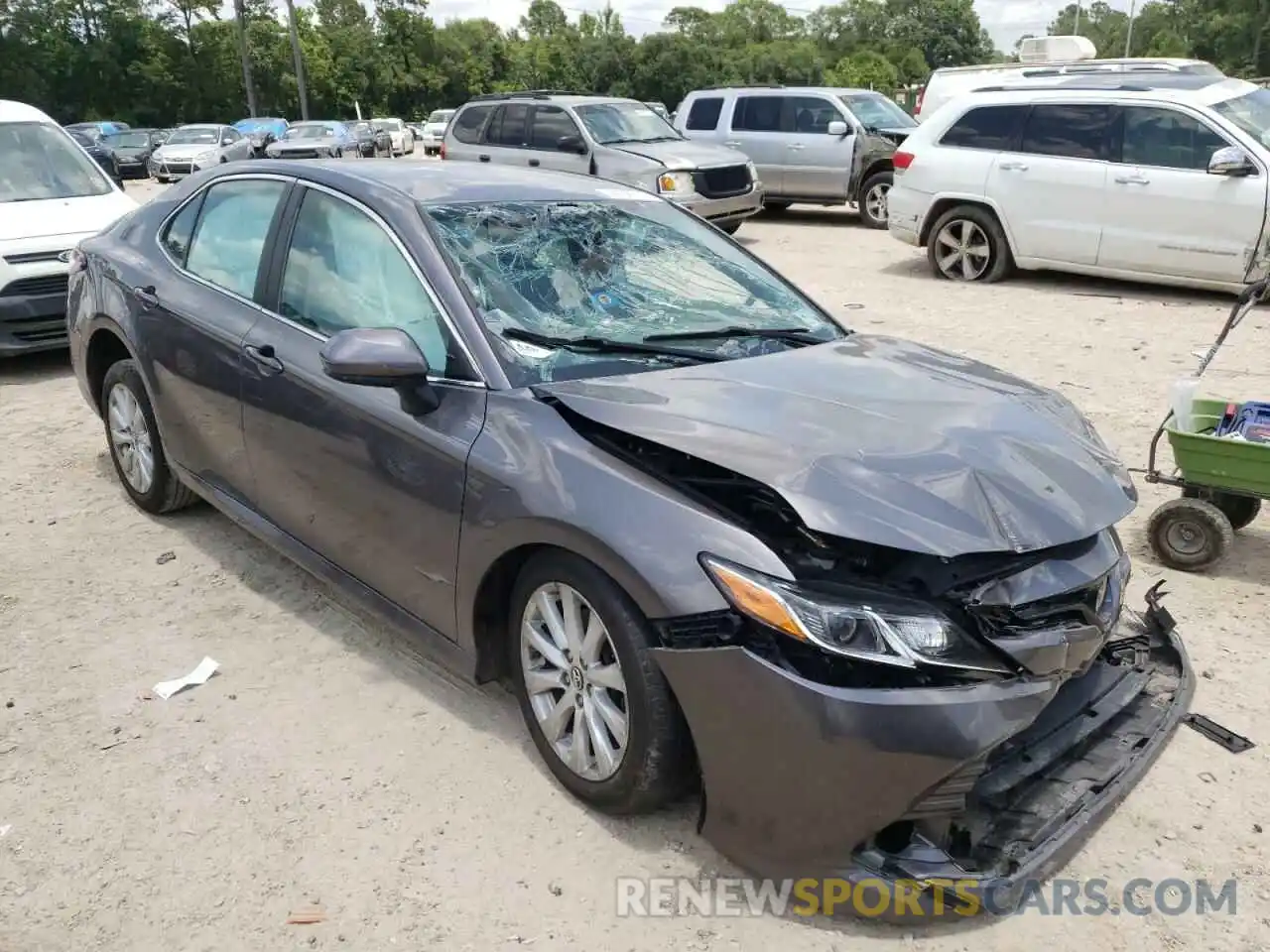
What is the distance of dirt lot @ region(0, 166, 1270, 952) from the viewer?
2.61 m

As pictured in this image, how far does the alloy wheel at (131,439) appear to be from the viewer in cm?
488

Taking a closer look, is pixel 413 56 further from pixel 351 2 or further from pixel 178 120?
pixel 178 120

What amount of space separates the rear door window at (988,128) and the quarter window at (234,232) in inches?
323

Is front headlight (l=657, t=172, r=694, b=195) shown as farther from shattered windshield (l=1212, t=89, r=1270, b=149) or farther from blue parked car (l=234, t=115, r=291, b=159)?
blue parked car (l=234, t=115, r=291, b=159)

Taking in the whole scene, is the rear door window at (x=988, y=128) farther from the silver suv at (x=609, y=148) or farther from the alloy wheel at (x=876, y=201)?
the alloy wheel at (x=876, y=201)

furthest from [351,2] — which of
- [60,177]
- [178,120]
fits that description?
[60,177]

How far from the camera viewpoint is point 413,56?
2635 inches

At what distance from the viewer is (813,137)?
15.5 metres

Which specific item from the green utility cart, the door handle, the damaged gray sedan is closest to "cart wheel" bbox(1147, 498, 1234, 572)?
the green utility cart

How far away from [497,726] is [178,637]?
4.65 ft

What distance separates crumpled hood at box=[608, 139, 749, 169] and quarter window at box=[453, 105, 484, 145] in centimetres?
212

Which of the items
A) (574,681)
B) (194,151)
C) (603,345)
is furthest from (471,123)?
(194,151)

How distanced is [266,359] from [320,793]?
5.03 ft

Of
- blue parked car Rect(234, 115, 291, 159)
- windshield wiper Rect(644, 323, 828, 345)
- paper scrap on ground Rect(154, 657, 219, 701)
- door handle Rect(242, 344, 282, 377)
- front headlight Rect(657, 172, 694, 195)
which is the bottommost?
→ paper scrap on ground Rect(154, 657, 219, 701)
